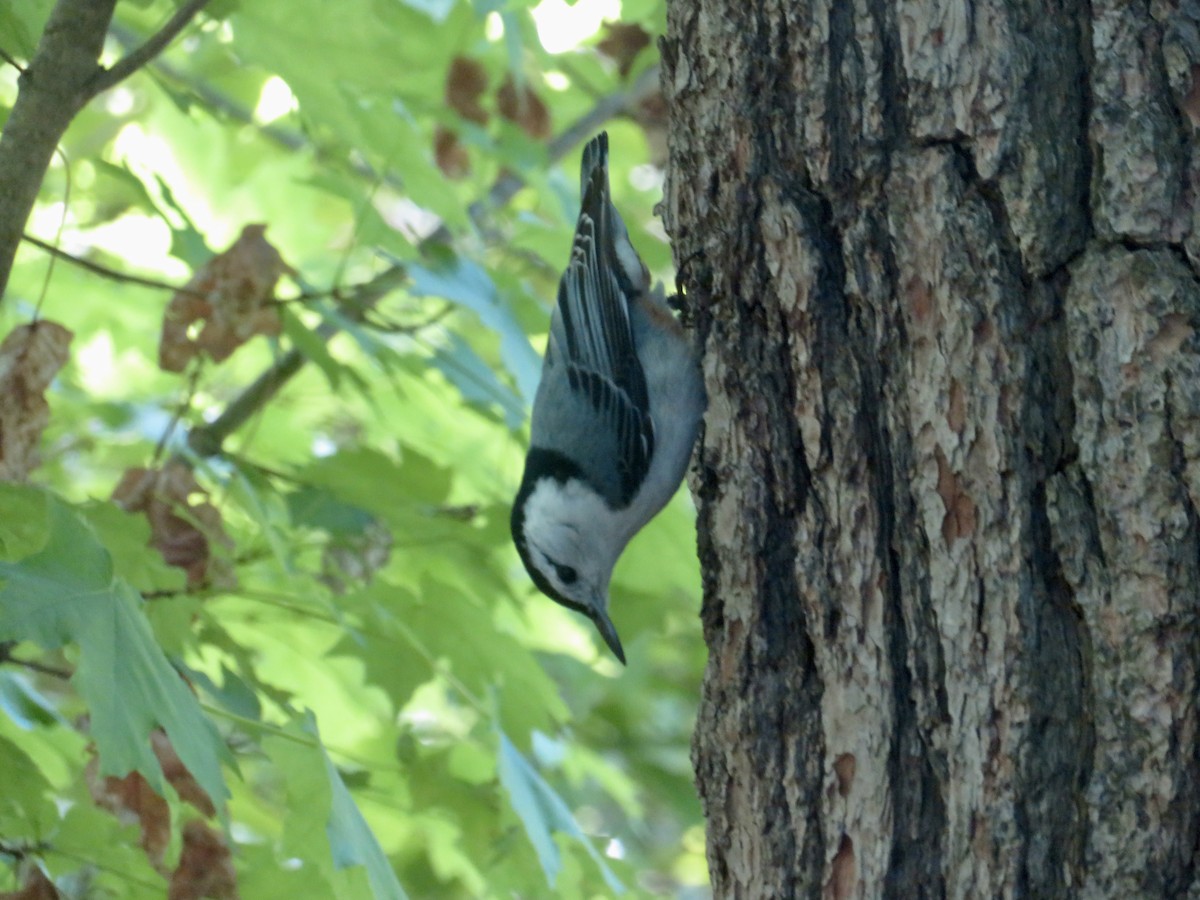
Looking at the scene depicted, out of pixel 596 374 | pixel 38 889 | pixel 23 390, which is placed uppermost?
pixel 596 374

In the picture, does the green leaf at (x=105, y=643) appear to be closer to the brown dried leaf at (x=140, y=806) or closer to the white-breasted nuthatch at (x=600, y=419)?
the brown dried leaf at (x=140, y=806)

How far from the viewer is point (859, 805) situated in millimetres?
1339

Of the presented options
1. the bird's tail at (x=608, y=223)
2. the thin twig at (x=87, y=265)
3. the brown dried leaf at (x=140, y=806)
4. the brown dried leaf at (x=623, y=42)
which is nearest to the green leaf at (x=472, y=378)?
the thin twig at (x=87, y=265)

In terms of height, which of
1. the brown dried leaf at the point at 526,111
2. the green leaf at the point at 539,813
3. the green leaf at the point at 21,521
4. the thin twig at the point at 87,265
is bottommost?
the green leaf at the point at 539,813

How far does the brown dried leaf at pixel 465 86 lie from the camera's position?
9.35 feet

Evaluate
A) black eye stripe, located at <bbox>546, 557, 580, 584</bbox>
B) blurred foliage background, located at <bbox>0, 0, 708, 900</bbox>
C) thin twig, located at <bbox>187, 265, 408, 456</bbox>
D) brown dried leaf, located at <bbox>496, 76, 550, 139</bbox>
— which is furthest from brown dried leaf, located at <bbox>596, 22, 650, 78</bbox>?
black eye stripe, located at <bbox>546, 557, 580, 584</bbox>

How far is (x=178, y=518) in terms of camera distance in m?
2.03

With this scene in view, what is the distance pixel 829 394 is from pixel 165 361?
1.17m

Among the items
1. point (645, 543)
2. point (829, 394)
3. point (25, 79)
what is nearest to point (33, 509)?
point (25, 79)

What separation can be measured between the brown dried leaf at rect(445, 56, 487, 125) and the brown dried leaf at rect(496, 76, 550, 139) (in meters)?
0.08

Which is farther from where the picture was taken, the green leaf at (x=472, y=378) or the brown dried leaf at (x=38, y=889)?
the green leaf at (x=472, y=378)

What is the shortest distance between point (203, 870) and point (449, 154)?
183 centimetres

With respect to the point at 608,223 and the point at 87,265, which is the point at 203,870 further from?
the point at 608,223

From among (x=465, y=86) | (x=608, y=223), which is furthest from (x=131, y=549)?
(x=465, y=86)
